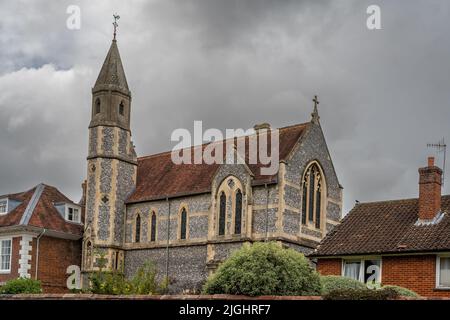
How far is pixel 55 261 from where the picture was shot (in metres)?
47.2

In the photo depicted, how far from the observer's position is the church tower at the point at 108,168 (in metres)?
47.5

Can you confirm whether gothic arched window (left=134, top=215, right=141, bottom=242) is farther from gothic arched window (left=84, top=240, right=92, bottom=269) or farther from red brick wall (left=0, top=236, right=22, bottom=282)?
red brick wall (left=0, top=236, right=22, bottom=282)

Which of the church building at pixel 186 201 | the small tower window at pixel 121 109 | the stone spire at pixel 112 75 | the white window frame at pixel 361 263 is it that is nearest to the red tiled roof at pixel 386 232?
the white window frame at pixel 361 263

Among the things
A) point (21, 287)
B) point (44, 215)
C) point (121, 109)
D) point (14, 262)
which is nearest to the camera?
point (21, 287)

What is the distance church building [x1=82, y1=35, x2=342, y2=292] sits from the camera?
41.8 metres

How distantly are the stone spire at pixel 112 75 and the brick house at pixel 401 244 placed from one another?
75.0 feet

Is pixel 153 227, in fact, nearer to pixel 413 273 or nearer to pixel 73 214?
pixel 73 214

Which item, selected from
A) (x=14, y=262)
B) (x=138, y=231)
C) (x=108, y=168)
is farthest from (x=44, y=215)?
(x=138, y=231)

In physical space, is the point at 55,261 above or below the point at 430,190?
below

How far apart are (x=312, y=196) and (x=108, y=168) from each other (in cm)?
1377
